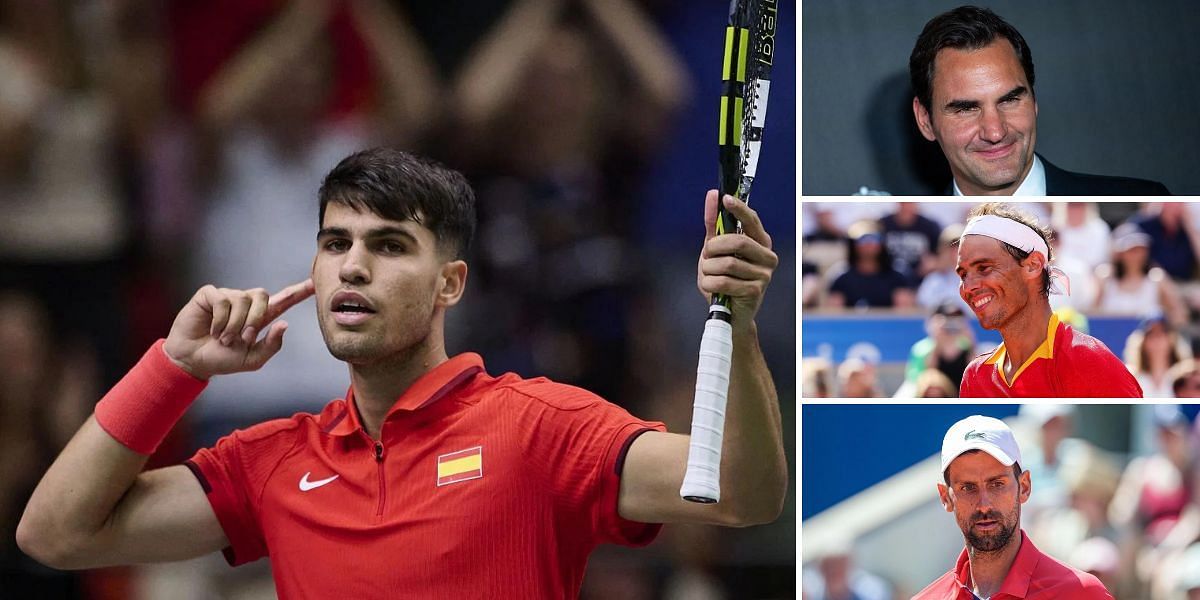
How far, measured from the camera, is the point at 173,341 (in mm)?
2523

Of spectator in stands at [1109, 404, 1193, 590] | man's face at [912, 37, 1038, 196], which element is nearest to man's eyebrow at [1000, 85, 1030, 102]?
man's face at [912, 37, 1038, 196]

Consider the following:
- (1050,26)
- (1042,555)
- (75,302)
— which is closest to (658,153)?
(1050,26)

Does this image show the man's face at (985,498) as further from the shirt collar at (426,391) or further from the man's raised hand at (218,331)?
the man's raised hand at (218,331)

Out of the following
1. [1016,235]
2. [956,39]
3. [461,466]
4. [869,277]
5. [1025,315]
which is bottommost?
[461,466]

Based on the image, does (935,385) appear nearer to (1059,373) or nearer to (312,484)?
(1059,373)

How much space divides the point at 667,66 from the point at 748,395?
69.2 inches

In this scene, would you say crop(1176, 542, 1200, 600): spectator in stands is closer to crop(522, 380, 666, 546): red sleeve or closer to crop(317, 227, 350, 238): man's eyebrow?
crop(522, 380, 666, 546): red sleeve

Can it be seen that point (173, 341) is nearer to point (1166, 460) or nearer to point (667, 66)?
point (667, 66)

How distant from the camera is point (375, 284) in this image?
8.29 feet

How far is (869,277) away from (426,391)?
1351 mm

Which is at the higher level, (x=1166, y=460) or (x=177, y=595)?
(x=1166, y=460)

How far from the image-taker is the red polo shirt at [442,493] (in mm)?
2338

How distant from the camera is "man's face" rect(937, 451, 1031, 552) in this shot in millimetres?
3287

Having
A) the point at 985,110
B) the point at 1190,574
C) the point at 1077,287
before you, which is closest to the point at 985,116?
the point at 985,110
